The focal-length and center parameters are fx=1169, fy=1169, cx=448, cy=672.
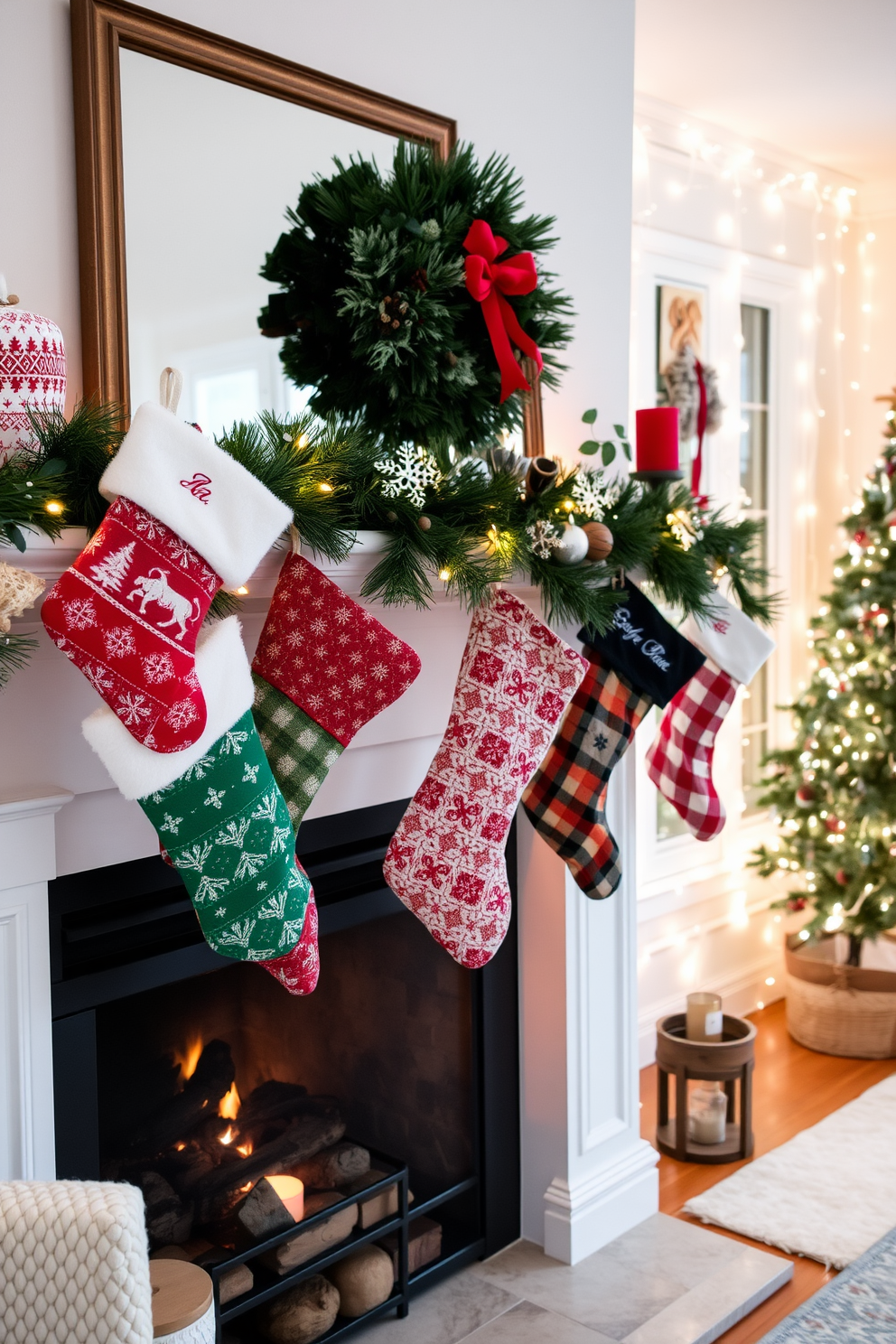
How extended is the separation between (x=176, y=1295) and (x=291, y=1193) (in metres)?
0.44

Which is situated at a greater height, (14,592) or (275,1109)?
(14,592)

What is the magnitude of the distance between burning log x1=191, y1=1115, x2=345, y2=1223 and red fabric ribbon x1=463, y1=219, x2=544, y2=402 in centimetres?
124

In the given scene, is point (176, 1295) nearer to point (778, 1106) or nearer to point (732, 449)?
point (778, 1106)

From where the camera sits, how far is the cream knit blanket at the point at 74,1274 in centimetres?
112

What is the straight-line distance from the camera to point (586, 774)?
6.59 feet

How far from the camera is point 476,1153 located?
2.22 meters

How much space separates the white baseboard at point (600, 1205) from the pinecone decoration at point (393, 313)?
1.60 metres

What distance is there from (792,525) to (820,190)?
109 cm

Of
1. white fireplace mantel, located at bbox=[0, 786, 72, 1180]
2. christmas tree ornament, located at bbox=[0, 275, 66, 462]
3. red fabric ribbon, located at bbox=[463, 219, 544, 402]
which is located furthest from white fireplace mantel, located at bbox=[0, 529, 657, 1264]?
red fabric ribbon, located at bbox=[463, 219, 544, 402]

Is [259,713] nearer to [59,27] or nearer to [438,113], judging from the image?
[59,27]

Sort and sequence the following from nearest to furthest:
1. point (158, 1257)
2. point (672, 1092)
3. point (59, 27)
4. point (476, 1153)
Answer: point (59, 27) → point (158, 1257) → point (476, 1153) → point (672, 1092)

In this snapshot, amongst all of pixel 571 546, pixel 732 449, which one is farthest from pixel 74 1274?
pixel 732 449

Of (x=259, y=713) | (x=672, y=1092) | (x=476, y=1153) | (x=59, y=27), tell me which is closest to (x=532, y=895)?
(x=476, y=1153)

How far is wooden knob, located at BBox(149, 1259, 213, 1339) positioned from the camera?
1422 mm
